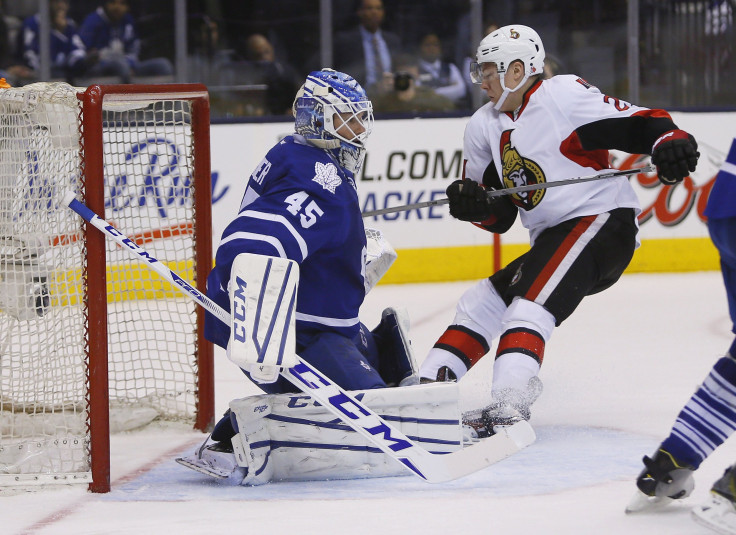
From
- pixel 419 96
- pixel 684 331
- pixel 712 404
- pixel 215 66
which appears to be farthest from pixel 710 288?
pixel 712 404

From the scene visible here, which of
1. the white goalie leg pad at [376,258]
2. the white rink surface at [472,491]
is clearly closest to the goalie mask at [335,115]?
the white goalie leg pad at [376,258]

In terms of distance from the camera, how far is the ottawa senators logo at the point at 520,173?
314 cm

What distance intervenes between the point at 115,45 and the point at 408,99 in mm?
1503

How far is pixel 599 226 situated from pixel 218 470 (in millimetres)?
1158

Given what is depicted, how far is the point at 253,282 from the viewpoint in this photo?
7.89ft

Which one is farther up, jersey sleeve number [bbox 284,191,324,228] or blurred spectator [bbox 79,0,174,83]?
blurred spectator [bbox 79,0,174,83]

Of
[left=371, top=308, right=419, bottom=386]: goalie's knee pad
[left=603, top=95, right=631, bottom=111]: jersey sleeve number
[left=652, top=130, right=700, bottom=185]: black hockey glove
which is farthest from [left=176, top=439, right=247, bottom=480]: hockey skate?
[left=603, top=95, right=631, bottom=111]: jersey sleeve number

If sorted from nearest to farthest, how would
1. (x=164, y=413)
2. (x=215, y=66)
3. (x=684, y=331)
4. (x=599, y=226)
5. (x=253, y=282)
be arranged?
(x=253, y=282) < (x=599, y=226) < (x=164, y=413) < (x=684, y=331) < (x=215, y=66)

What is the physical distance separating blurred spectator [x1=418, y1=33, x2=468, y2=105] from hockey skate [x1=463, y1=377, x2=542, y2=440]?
11.4 feet

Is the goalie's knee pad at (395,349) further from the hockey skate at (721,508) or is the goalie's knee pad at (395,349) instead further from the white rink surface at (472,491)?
the hockey skate at (721,508)

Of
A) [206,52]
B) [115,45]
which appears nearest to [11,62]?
[115,45]

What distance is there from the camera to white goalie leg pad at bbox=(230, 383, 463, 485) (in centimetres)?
258

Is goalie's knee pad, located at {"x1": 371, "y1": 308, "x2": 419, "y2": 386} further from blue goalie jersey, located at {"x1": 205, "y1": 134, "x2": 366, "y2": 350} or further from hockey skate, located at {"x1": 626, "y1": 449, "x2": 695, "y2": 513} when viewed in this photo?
hockey skate, located at {"x1": 626, "y1": 449, "x2": 695, "y2": 513}

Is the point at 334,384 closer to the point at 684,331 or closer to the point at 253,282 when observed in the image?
the point at 253,282
